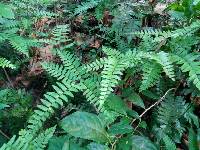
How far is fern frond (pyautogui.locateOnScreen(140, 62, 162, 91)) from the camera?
2593 millimetres

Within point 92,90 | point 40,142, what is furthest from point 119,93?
point 40,142

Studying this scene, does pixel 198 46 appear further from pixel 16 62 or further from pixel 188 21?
pixel 16 62

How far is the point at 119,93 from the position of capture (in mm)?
2961

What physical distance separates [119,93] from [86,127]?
2.66 feet

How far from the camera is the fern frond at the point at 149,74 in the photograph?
8.51 ft

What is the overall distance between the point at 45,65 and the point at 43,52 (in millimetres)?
797

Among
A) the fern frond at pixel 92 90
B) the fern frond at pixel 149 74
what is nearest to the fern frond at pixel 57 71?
the fern frond at pixel 92 90

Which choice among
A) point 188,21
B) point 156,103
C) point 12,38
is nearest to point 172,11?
point 188,21

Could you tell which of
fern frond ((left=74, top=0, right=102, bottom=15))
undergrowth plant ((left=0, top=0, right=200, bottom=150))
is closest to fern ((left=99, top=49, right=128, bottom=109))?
undergrowth plant ((left=0, top=0, right=200, bottom=150))

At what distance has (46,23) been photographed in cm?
416

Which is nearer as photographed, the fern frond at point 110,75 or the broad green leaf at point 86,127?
the broad green leaf at point 86,127

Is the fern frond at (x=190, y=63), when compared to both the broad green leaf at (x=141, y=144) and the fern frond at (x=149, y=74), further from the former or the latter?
the broad green leaf at (x=141, y=144)

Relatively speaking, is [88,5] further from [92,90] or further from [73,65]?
[92,90]

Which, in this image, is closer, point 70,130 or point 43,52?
point 70,130
